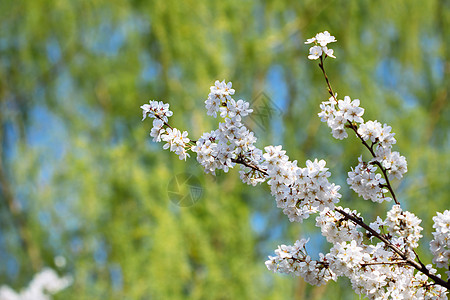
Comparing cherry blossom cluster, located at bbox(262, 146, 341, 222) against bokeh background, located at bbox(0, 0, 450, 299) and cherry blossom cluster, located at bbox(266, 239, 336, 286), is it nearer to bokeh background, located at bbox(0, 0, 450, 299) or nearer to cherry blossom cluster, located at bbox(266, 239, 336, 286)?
cherry blossom cluster, located at bbox(266, 239, 336, 286)

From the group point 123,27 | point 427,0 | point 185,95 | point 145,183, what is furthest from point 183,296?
point 427,0

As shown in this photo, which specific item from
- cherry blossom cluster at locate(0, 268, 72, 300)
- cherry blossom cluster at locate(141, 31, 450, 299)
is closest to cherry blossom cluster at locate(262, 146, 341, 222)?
cherry blossom cluster at locate(141, 31, 450, 299)

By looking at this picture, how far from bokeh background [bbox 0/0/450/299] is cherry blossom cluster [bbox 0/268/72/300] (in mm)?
89

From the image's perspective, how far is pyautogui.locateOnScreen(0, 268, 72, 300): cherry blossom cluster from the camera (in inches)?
172

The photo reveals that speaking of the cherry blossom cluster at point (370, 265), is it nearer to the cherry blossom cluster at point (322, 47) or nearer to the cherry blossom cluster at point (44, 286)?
the cherry blossom cluster at point (322, 47)

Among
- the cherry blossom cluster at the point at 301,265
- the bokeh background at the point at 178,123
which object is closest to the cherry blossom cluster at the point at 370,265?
the cherry blossom cluster at the point at 301,265

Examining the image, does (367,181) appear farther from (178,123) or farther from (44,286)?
(44,286)

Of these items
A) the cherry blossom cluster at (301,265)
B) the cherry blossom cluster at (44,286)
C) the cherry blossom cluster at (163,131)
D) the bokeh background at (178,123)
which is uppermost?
the bokeh background at (178,123)

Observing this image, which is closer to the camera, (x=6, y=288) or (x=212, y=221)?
(x=212, y=221)

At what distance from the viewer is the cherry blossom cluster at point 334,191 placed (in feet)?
3.44

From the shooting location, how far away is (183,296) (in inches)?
146

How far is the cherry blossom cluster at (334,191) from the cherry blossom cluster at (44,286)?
361 cm

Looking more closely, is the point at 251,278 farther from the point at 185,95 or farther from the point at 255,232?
the point at 185,95

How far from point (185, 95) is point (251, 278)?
1.53 metres
